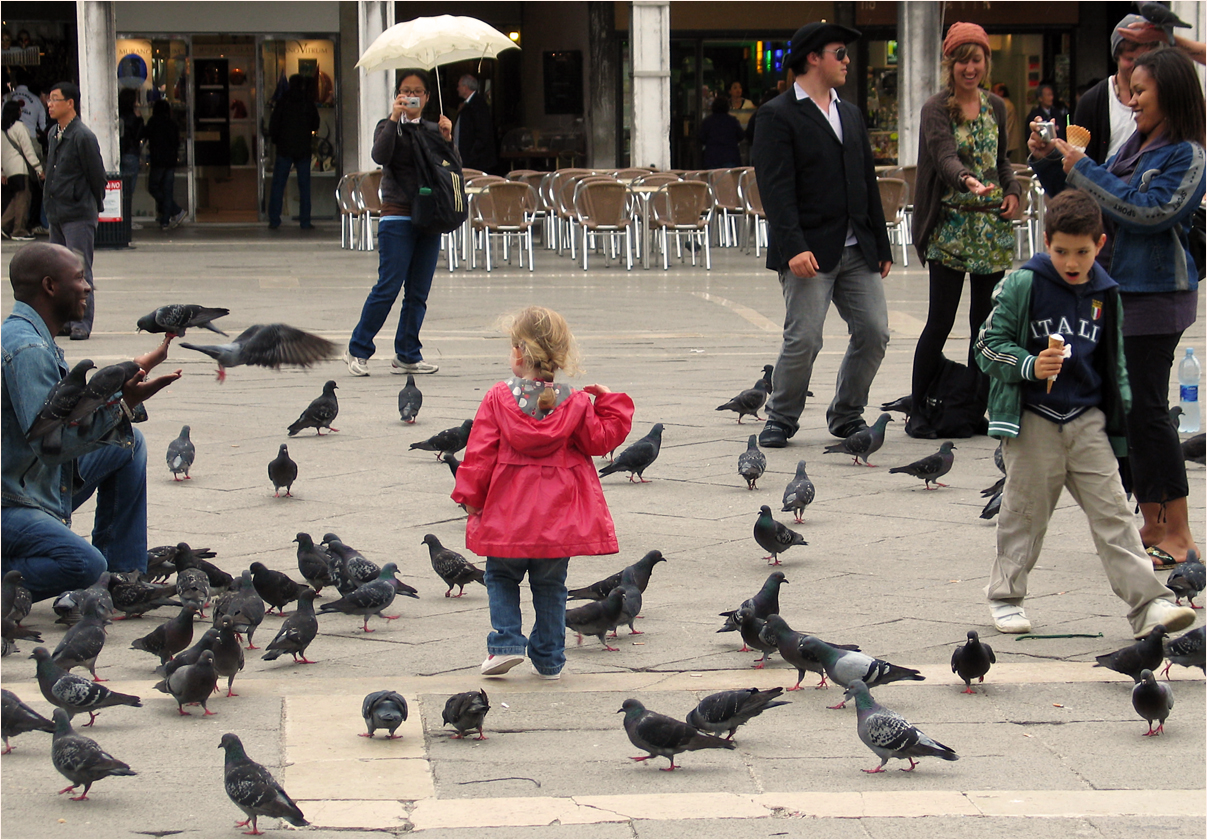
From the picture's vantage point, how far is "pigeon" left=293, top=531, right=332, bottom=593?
5.44 meters

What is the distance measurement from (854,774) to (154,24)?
21.5m

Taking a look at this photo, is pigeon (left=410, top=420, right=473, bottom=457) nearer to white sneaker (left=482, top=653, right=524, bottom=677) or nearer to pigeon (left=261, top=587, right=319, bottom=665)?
pigeon (left=261, top=587, right=319, bottom=665)

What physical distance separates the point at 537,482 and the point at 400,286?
235 inches

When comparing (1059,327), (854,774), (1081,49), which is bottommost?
(854,774)

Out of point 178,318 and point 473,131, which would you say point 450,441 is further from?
point 473,131

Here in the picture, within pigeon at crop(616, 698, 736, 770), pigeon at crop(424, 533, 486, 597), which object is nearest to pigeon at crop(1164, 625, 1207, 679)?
pigeon at crop(616, 698, 736, 770)

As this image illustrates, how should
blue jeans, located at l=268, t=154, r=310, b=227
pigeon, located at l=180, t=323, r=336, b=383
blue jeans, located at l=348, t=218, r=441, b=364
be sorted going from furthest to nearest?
blue jeans, located at l=268, t=154, r=310, b=227
blue jeans, located at l=348, t=218, r=441, b=364
pigeon, located at l=180, t=323, r=336, b=383

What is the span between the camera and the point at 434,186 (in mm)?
10023

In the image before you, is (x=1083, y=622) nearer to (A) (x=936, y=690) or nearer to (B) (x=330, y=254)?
(A) (x=936, y=690)

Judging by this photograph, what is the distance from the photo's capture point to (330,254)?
63.3 ft

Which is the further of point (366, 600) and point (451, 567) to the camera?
point (451, 567)

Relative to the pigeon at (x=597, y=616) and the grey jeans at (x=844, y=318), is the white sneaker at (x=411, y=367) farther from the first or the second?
the pigeon at (x=597, y=616)

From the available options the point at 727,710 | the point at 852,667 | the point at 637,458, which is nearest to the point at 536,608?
the point at 727,710

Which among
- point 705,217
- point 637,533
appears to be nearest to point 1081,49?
point 705,217
